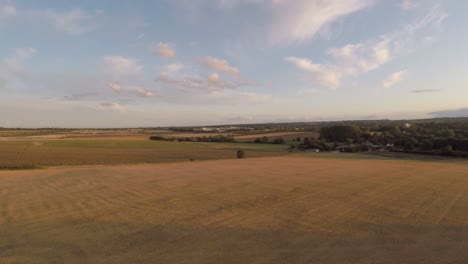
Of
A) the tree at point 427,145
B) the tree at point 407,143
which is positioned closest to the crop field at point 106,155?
the tree at point 407,143

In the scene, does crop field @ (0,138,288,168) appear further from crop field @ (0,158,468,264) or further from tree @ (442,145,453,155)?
tree @ (442,145,453,155)

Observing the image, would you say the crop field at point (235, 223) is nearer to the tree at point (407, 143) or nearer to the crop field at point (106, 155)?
the crop field at point (106, 155)

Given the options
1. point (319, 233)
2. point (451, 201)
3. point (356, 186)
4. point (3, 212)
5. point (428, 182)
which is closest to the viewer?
point (319, 233)

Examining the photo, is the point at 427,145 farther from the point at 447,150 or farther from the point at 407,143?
the point at 447,150

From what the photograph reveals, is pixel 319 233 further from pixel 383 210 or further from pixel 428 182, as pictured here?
pixel 428 182

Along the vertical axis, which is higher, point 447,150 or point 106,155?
point 106,155

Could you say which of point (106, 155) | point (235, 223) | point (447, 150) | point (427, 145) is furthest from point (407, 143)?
point (235, 223)

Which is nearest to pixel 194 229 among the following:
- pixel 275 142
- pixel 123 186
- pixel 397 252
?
pixel 397 252

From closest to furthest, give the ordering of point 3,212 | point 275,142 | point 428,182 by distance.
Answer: point 3,212
point 428,182
point 275,142
